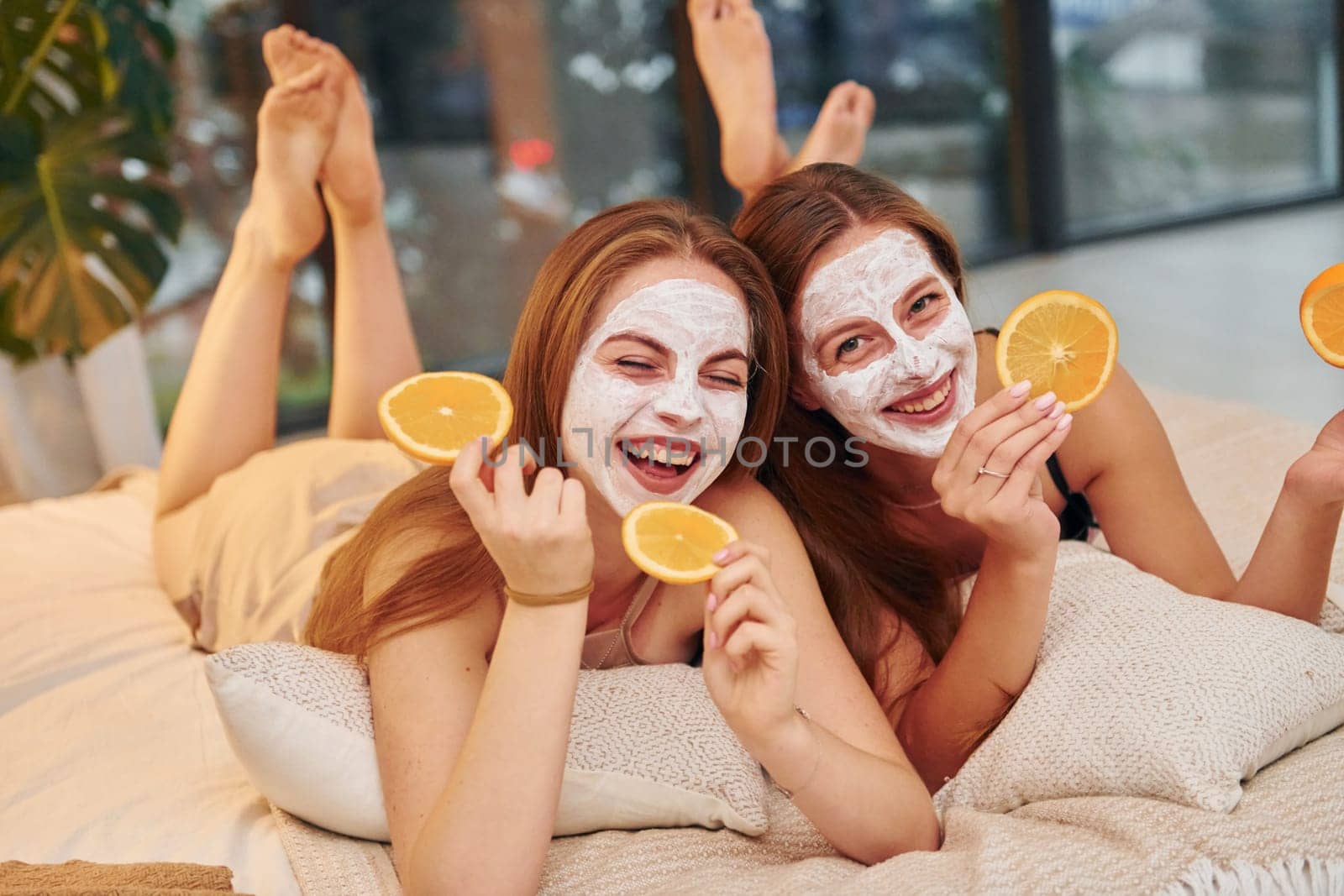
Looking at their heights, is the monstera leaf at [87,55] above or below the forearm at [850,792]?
above

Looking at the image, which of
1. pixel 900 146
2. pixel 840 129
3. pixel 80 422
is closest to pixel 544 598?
pixel 840 129

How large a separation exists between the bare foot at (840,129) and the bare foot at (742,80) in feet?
0.25

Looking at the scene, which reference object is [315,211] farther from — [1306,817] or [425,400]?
[1306,817]

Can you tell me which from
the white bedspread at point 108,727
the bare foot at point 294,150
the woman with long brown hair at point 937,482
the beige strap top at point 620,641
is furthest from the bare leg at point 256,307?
the beige strap top at point 620,641

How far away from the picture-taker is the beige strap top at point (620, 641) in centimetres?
160

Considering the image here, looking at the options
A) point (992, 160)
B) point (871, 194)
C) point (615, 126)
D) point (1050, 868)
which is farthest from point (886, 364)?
point (992, 160)

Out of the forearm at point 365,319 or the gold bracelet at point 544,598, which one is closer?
the gold bracelet at point 544,598

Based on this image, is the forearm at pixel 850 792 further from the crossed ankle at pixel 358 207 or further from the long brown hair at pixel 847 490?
the crossed ankle at pixel 358 207

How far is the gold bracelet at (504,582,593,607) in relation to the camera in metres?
1.17

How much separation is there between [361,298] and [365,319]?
0.04 metres

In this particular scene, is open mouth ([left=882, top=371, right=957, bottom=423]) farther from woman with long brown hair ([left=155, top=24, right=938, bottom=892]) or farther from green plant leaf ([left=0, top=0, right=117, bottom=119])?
green plant leaf ([left=0, top=0, right=117, bottom=119])

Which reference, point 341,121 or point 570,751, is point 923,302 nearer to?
point 570,751

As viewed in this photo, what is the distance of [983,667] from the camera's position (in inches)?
56.0

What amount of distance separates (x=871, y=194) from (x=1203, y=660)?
2.43 feet
